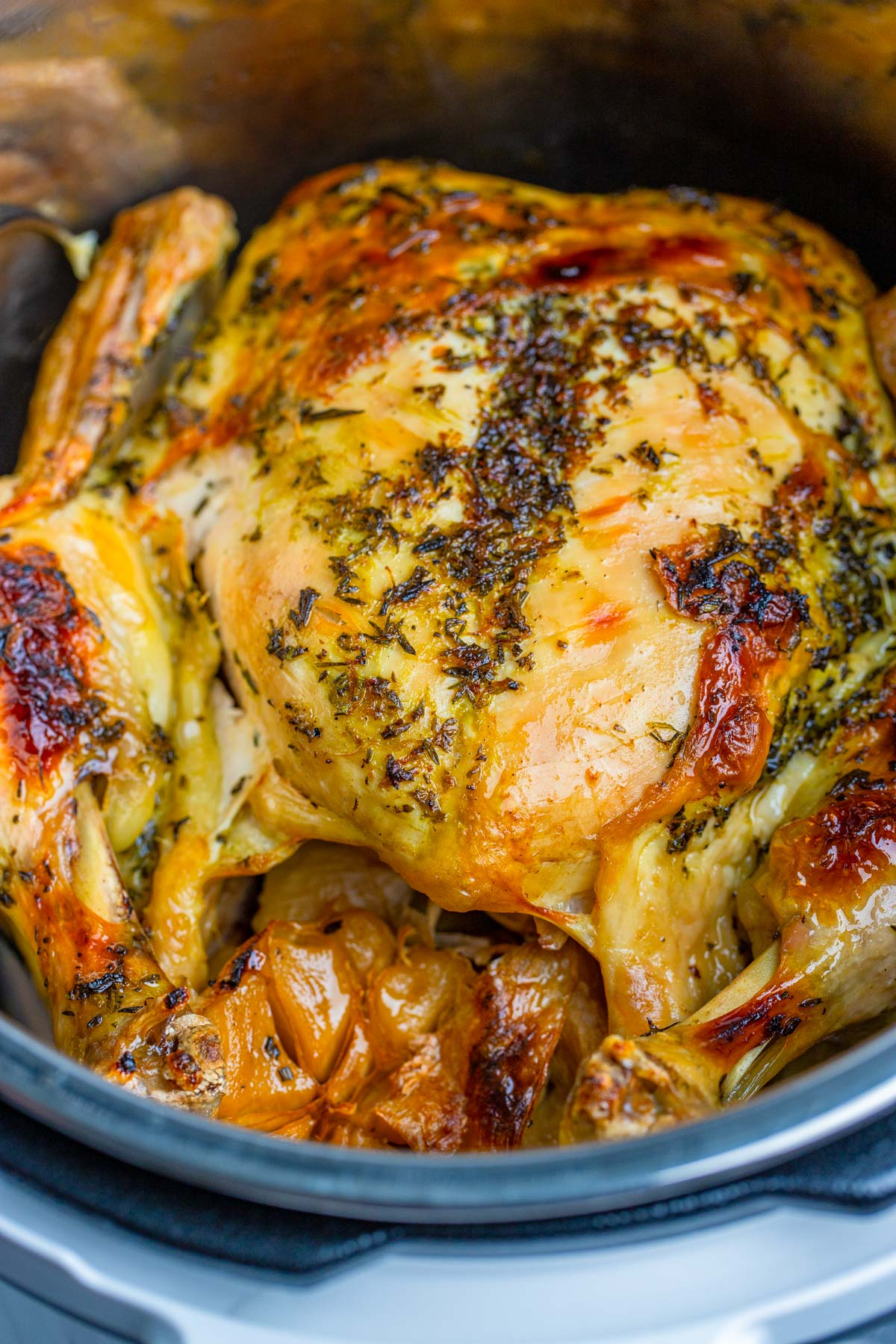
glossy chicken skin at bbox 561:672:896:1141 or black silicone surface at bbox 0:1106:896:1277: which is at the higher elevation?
black silicone surface at bbox 0:1106:896:1277

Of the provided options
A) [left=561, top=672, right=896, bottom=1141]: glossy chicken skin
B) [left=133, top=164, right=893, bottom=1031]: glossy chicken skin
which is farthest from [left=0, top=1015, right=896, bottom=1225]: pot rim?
[left=133, top=164, right=893, bottom=1031]: glossy chicken skin

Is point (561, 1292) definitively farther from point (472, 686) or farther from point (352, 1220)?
point (472, 686)

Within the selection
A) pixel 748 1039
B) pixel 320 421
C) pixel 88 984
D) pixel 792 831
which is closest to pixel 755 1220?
pixel 748 1039

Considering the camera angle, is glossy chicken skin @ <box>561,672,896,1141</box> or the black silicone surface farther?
glossy chicken skin @ <box>561,672,896,1141</box>

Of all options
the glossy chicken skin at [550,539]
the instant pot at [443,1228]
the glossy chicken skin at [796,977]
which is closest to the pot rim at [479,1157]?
the instant pot at [443,1228]

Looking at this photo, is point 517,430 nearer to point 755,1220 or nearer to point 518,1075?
point 518,1075

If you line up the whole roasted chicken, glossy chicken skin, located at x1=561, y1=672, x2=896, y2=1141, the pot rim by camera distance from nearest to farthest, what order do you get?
the pot rim, glossy chicken skin, located at x1=561, y1=672, x2=896, y2=1141, the whole roasted chicken

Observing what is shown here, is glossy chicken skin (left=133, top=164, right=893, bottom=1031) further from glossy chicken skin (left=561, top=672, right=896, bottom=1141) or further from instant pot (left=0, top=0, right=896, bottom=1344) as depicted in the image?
instant pot (left=0, top=0, right=896, bottom=1344)
